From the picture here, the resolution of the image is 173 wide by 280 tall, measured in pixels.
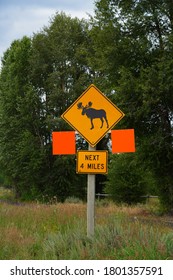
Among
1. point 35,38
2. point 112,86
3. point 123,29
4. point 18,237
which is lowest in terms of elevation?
point 18,237

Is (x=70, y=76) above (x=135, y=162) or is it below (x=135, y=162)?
above

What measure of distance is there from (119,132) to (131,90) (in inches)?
409

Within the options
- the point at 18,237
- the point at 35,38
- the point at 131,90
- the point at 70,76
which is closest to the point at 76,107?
the point at 18,237

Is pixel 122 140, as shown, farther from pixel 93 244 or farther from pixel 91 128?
pixel 93 244

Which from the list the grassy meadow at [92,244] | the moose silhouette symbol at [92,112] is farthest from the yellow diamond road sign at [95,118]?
the grassy meadow at [92,244]

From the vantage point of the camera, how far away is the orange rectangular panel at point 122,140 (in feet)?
24.7

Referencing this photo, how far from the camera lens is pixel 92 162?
777 cm

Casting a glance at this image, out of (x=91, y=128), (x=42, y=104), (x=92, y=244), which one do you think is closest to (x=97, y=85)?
(x=91, y=128)

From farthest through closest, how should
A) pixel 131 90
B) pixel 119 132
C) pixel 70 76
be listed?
pixel 70 76
pixel 131 90
pixel 119 132

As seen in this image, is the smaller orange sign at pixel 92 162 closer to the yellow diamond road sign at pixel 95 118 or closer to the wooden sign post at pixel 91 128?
the wooden sign post at pixel 91 128

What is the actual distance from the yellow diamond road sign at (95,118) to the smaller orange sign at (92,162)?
0.21 metres
